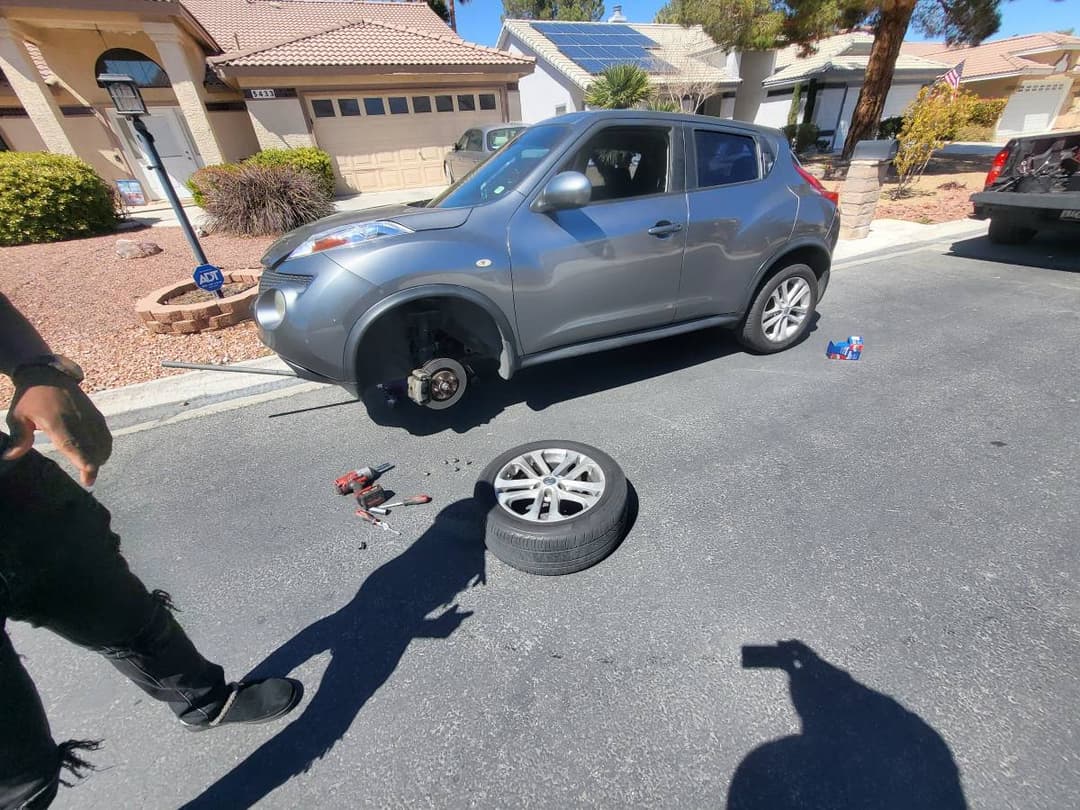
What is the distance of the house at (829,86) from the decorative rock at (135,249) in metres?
24.4

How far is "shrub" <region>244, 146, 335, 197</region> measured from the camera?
1123 centimetres

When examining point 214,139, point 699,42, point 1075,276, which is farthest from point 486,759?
point 699,42

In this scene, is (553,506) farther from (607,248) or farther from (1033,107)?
(1033,107)

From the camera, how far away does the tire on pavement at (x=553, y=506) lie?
213 centimetres

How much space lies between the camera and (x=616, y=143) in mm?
3176

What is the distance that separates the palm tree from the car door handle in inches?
687

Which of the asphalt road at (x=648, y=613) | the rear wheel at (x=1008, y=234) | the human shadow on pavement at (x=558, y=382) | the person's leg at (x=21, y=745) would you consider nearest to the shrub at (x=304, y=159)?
the human shadow on pavement at (x=558, y=382)

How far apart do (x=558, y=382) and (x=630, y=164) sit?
1.66 meters

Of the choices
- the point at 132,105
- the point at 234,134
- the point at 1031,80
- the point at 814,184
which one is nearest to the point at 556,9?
the point at 1031,80

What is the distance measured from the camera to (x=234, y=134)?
45.1ft

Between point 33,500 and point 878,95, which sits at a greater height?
point 878,95

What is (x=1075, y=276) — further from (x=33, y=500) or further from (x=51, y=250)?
(x=51, y=250)

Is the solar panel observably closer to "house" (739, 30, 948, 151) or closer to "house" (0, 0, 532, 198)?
"house" (739, 30, 948, 151)

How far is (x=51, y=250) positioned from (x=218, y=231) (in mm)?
2353
